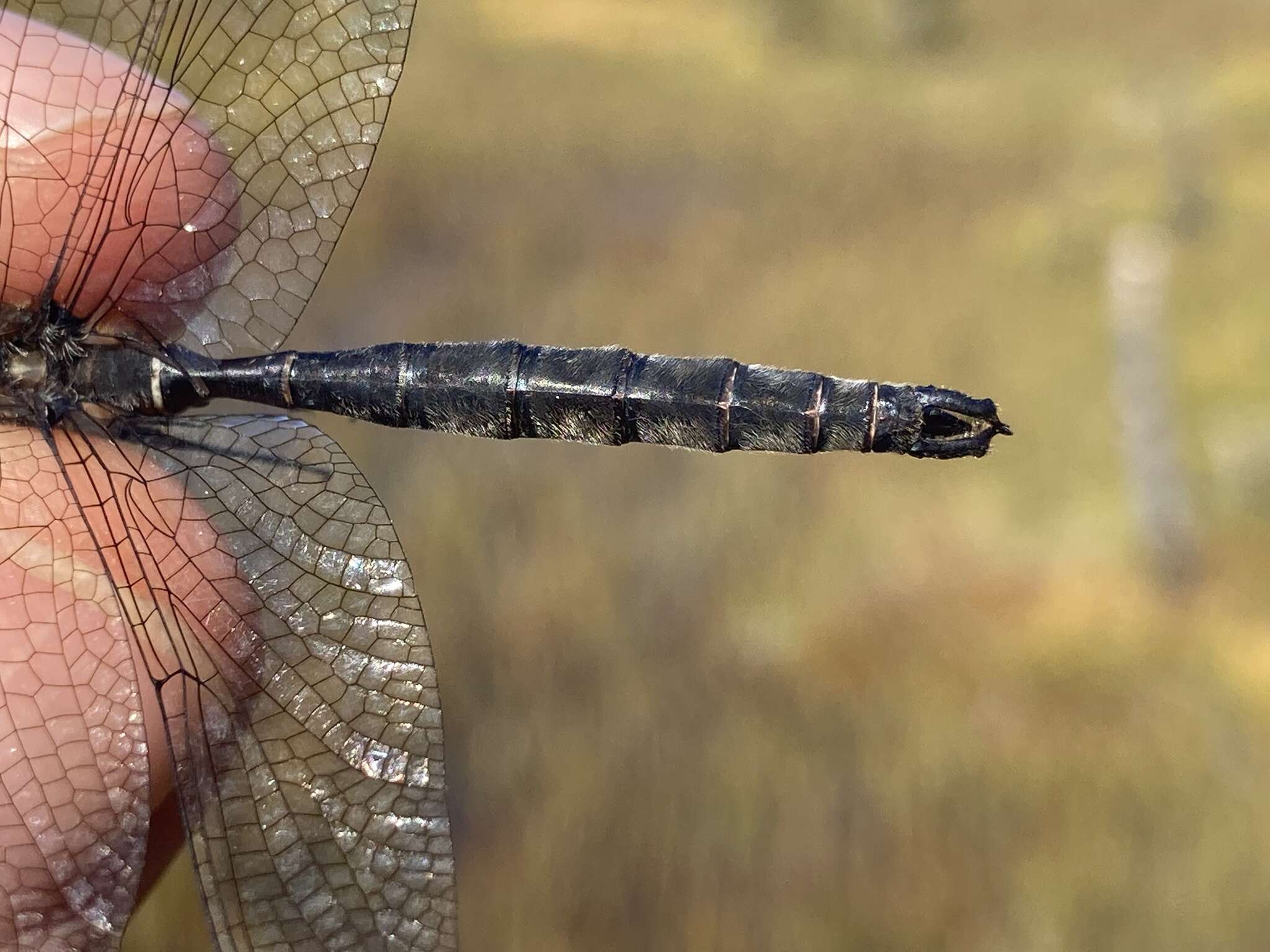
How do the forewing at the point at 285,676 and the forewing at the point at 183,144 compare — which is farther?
the forewing at the point at 183,144

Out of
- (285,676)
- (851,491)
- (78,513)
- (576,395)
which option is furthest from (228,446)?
(851,491)

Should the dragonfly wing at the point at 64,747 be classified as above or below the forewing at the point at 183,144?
below

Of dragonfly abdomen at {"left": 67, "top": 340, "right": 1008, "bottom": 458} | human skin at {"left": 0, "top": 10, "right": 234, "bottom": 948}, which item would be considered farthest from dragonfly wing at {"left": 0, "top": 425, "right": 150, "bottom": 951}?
dragonfly abdomen at {"left": 67, "top": 340, "right": 1008, "bottom": 458}

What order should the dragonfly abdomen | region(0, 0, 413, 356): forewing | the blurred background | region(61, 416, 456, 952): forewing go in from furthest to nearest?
the blurred background < region(0, 0, 413, 356): forewing < the dragonfly abdomen < region(61, 416, 456, 952): forewing

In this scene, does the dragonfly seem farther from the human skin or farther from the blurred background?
the blurred background

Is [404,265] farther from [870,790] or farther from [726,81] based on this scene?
[870,790]

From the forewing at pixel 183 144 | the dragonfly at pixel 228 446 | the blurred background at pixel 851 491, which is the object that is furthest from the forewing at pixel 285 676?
the blurred background at pixel 851 491

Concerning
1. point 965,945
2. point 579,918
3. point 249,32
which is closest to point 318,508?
point 249,32

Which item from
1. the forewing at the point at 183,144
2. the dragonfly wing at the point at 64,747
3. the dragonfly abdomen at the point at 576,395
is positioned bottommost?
the dragonfly wing at the point at 64,747

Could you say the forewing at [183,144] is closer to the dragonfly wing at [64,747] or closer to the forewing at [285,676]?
the forewing at [285,676]
